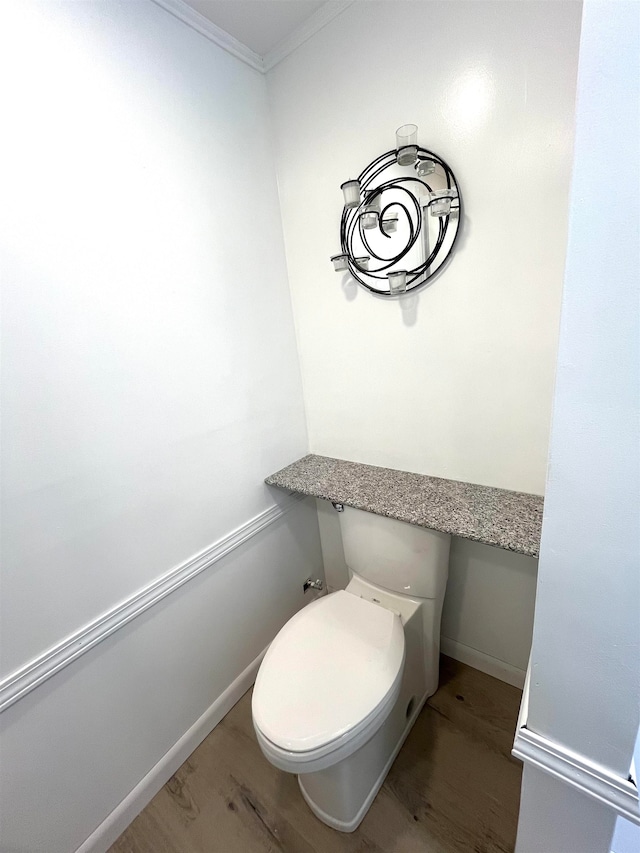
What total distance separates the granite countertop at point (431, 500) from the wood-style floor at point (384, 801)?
79 centimetres

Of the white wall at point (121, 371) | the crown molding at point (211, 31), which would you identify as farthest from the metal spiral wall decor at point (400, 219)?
the crown molding at point (211, 31)

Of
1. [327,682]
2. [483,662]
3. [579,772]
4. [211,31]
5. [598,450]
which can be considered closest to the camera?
[598,450]

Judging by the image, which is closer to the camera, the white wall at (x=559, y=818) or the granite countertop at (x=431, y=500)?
the white wall at (x=559, y=818)

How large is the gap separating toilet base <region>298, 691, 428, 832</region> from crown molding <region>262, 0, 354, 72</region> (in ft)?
6.91

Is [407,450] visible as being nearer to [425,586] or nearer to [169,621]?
[425,586]

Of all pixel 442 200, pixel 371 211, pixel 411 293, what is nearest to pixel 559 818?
pixel 411 293

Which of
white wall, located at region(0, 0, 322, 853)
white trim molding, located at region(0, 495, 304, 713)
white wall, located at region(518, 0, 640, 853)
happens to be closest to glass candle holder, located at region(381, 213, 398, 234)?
white wall, located at region(0, 0, 322, 853)

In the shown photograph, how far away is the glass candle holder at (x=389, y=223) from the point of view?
3.77 feet

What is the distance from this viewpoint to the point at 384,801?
111 centimetres

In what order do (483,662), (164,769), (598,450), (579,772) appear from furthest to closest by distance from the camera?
1. (483,662)
2. (164,769)
3. (579,772)
4. (598,450)

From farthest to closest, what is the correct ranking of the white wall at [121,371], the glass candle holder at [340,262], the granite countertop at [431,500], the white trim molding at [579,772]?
the glass candle holder at [340,262] → the granite countertop at [431,500] → the white wall at [121,371] → the white trim molding at [579,772]

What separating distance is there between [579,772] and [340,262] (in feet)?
4.45

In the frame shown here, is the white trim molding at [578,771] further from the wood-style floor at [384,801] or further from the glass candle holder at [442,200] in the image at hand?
the glass candle holder at [442,200]

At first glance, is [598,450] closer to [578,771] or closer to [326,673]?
[578,771]
